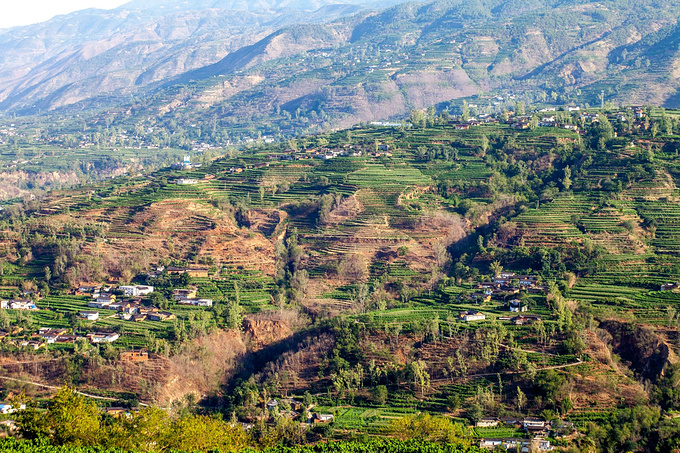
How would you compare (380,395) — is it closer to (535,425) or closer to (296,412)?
(296,412)

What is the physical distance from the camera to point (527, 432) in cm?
3244

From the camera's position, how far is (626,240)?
149 ft

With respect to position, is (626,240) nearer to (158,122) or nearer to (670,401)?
(670,401)

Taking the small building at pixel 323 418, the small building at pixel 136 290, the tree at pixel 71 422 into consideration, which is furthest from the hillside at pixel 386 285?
the tree at pixel 71 422

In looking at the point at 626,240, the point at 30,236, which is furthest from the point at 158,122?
the point at 626,240

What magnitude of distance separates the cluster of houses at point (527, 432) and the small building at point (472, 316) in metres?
6.75

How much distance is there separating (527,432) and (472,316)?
27.2 ft

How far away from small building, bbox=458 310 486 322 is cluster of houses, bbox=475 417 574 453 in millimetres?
6754

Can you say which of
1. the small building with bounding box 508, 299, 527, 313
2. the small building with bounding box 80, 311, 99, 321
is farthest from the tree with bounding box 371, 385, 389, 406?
the small building with bounding box 80, 311, 99, 321

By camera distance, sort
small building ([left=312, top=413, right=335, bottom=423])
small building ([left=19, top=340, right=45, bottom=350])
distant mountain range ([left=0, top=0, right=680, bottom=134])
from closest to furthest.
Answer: small building ([left=312, top=413, right=335, bottom=423]), small building ([left=19, top=340, right=45, bottom=350]), distant mountain range ([left=0, top=0, right=680, bottom=134])

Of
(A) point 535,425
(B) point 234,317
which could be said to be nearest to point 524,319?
(A) point 535,425

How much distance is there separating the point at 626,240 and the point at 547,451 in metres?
18.6

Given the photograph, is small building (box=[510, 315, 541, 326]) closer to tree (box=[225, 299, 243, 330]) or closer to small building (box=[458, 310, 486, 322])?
small building (box=[458, 310, 486, 322])

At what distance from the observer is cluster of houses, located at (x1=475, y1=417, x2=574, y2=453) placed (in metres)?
31.1
